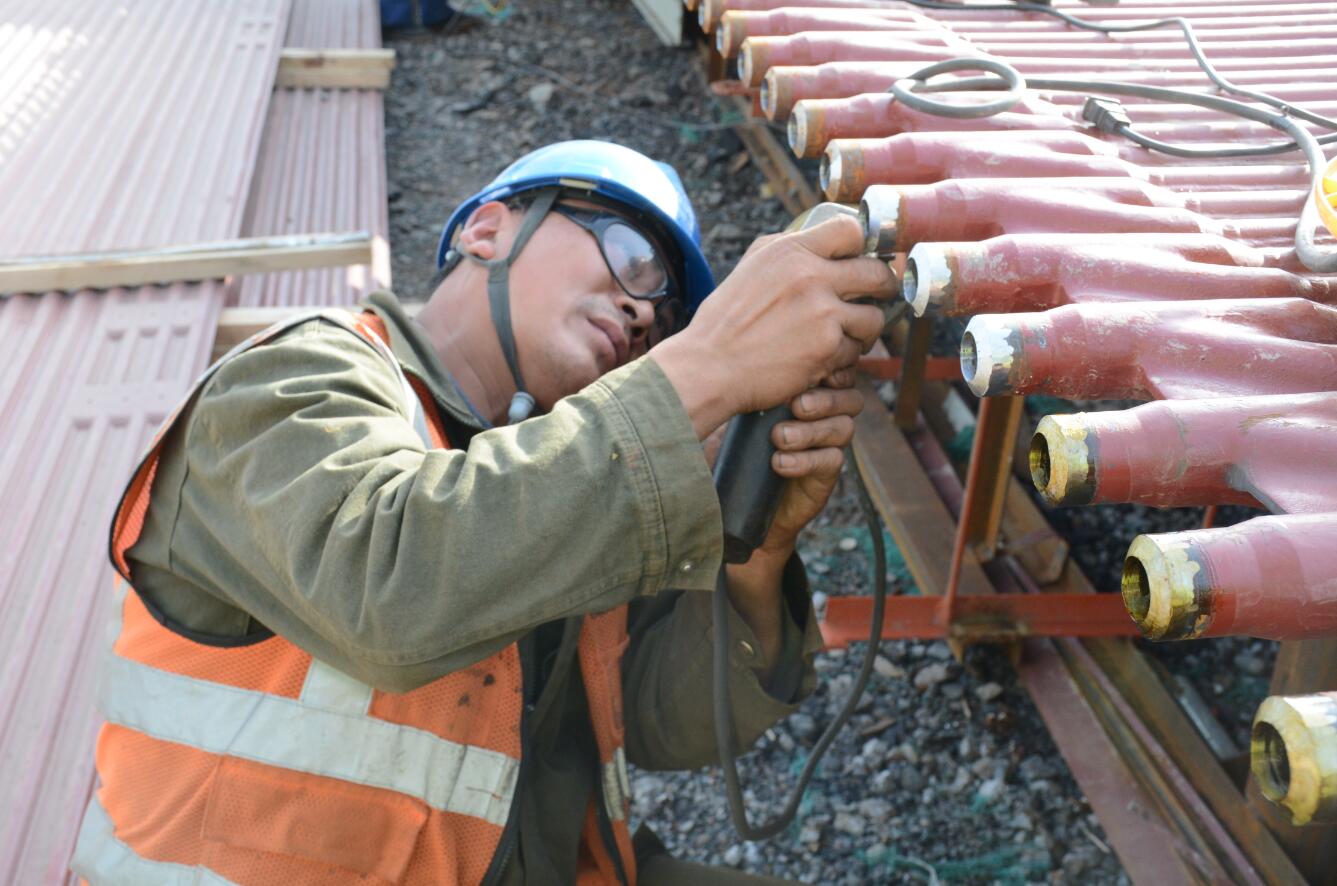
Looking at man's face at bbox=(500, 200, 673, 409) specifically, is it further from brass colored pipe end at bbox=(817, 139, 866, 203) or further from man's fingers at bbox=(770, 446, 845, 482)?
brass colored pipe end at bbox=(817, 139, 866, 203)

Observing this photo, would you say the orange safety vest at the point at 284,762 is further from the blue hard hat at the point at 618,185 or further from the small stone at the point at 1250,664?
the small stone at the point at 1250,664

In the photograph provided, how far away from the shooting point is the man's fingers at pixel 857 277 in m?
1.59

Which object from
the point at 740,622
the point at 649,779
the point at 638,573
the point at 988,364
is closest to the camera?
the point at 988,364

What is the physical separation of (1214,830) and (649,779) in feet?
4.98

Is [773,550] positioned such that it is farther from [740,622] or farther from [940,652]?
[940,652]

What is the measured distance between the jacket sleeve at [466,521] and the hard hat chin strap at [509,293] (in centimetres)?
59

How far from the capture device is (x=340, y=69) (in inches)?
268

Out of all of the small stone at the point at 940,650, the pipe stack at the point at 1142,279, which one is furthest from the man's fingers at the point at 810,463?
the small stone at the point at 940,650

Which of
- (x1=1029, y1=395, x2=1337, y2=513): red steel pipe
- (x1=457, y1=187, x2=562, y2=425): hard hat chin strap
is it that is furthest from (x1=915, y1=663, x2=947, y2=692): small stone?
(x1=1029, y1=395, x2=1337, y2=513): red steel pipe

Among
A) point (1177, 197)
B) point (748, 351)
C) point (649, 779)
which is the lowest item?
point (649, 779)

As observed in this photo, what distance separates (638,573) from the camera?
1523 millimetres

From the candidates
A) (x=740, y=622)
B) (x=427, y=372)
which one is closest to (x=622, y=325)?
(x=427, y=372)

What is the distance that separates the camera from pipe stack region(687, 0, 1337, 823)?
902mm

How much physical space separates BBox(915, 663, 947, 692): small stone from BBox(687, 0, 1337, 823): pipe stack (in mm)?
2077
